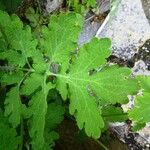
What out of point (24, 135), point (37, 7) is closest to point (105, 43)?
point (24, 135)

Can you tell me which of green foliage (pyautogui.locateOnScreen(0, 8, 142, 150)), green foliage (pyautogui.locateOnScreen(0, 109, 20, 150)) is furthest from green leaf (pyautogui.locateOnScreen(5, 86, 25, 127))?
green foliage (pyautogui.locateOnScreen(0, 109, 20, 150))

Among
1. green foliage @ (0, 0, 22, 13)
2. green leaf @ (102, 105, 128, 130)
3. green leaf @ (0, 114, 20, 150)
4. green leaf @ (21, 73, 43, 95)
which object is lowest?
green leaf @ (102, 105, 128, 130)

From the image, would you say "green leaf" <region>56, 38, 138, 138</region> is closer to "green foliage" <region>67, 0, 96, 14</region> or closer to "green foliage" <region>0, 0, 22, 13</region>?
"green foliage" <region>0, 0, 22, 13</region>

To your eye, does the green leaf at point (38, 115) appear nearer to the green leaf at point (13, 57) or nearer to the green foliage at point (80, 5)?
the green leaf at point (13, 57)

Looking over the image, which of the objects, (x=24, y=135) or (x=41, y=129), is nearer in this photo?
(x=41, y=129)

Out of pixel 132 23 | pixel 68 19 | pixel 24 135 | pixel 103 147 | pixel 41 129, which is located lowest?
pixel 103 147

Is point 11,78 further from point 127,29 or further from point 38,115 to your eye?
point 127,29

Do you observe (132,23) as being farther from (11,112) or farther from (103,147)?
(11,112)

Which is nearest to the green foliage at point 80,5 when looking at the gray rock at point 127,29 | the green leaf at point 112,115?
the gray rock at point 127,29

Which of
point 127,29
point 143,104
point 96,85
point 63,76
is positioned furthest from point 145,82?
point 127,29
